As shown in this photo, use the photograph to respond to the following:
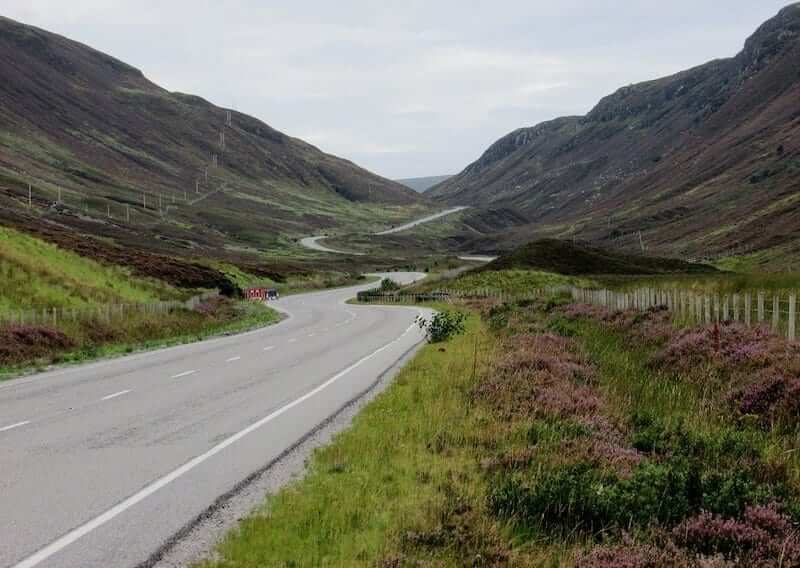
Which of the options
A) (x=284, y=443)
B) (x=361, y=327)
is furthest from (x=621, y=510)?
(x=361, y=327)

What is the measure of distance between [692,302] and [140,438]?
57.4 feet

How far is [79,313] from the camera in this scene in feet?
101

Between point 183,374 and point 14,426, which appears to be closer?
point 14,426

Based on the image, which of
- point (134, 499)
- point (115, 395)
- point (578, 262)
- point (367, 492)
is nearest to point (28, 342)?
point (115, 395)

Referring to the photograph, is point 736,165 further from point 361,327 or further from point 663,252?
point 361,327

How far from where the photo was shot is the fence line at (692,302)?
19.5 m

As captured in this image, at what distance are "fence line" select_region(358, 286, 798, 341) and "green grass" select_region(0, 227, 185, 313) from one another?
933 inches

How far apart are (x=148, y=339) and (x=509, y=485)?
2726cm

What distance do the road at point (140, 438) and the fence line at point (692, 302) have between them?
8965 millimetres

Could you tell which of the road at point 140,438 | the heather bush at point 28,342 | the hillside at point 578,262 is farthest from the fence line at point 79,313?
the hillside at point 578,262

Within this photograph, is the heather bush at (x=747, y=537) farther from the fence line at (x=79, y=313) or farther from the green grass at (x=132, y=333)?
the fence line at (x=79, y=313)

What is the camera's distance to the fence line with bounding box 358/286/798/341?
19453 millimetres

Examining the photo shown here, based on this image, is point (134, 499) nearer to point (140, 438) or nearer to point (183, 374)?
point (140, 438)

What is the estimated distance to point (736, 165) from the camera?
168 meters
